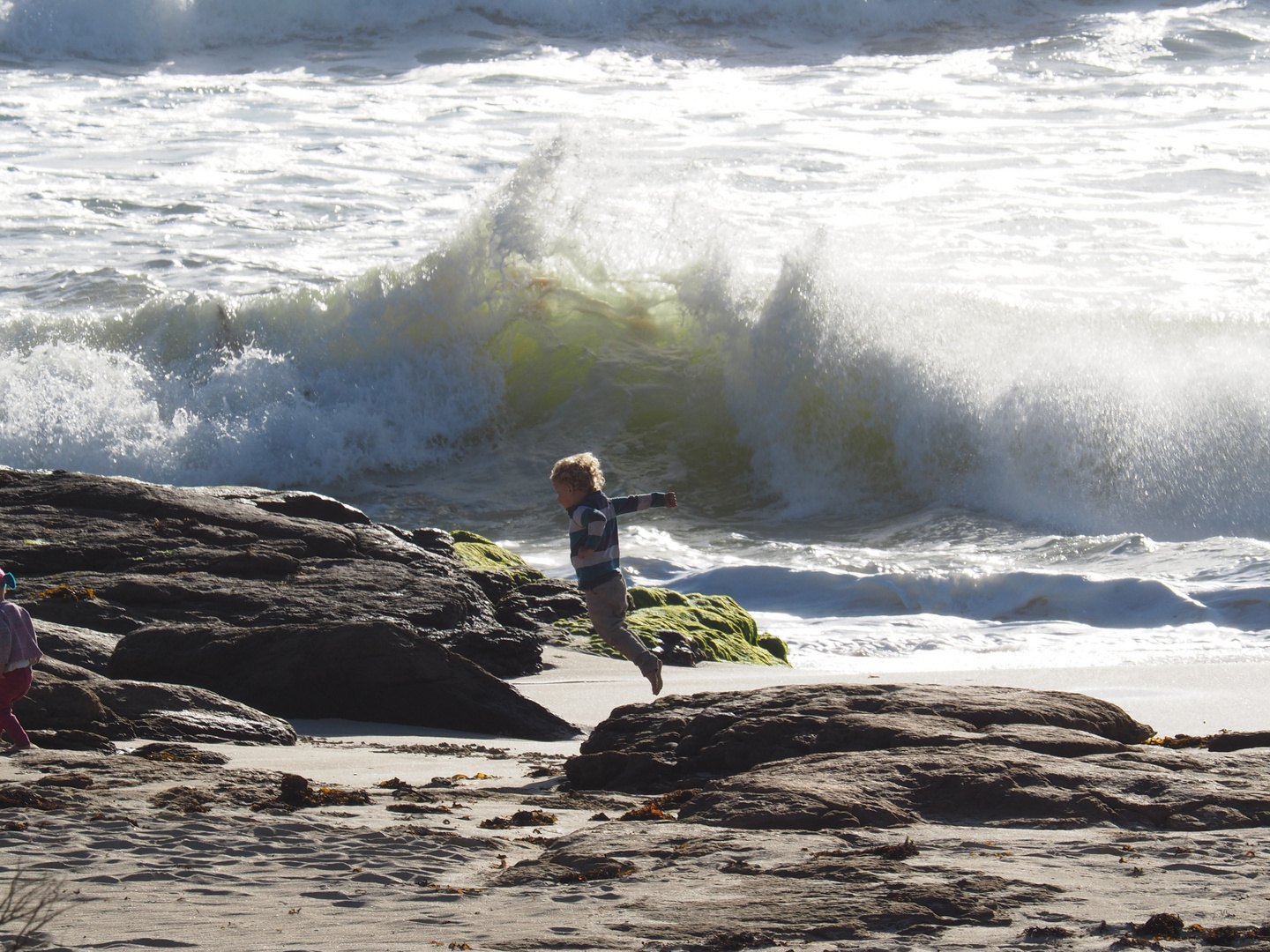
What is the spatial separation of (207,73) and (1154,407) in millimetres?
19688

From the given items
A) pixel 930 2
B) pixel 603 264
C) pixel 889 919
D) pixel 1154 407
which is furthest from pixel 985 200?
pixel 889 919

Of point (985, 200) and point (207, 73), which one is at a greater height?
point (207, 73)

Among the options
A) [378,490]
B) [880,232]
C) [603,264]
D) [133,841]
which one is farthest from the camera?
[880,232]

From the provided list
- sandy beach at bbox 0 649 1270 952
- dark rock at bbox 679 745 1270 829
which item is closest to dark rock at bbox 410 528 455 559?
sandy beach at bbox 0 649 1270 952

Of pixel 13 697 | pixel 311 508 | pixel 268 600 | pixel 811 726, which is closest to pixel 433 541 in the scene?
pixel 311 508

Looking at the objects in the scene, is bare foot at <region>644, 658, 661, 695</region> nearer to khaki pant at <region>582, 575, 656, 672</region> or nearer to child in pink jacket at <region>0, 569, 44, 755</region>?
khaki pant at <region>582, 575, 656, 672</region>

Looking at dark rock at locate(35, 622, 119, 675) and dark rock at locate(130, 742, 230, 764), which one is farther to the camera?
dark rock at locate(35, 622, 119, 675)

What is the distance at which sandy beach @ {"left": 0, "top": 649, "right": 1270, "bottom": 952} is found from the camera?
8.03 ft

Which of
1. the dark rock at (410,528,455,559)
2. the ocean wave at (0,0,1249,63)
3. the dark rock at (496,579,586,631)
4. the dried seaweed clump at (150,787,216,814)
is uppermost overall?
the ocean wave at (0,0,1249,63)

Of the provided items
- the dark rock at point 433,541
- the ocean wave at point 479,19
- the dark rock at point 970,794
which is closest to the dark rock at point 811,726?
the dark rock at point 970,794

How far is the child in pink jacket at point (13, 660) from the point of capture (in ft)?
13.4

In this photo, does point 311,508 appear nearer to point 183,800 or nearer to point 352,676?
point 352,676

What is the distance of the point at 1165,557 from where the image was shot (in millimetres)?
9281

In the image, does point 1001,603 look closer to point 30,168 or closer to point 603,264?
point 603,264
